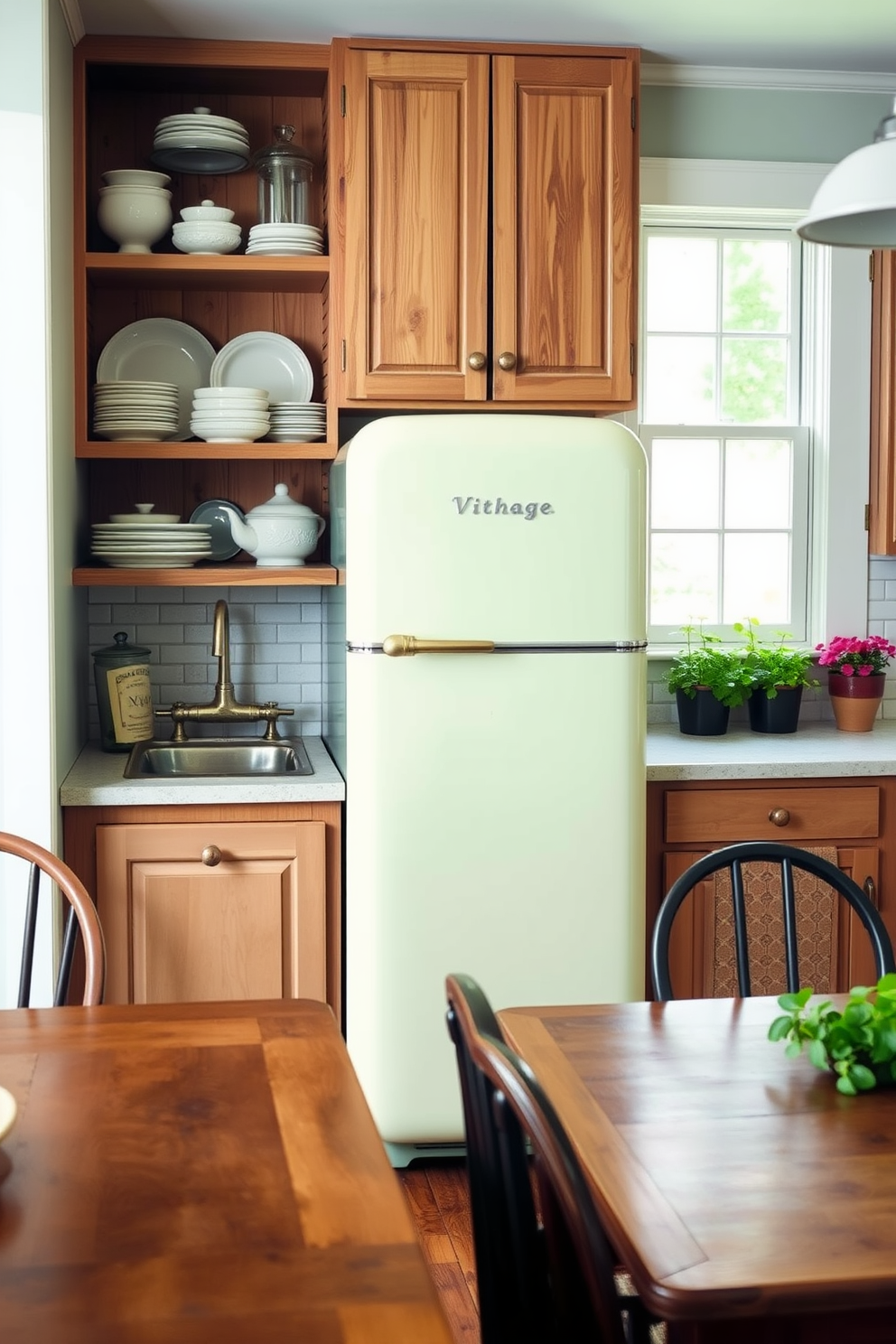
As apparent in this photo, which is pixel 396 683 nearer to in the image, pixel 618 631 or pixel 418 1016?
pixel 618 631

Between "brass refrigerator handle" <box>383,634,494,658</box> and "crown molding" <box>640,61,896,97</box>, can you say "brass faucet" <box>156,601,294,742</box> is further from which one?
"crown molding" <box>640,61,896,97</box>

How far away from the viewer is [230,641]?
3678 millimetres

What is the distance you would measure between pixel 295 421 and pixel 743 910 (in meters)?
1.82

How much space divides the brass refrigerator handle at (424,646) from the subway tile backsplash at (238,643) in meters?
0.92

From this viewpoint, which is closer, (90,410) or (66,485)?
(66,485)

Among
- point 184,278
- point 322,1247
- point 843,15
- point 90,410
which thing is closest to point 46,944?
point 90,410

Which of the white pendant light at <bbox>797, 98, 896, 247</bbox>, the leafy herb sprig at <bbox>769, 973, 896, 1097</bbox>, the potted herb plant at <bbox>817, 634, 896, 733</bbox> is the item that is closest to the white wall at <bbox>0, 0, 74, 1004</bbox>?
the white pendant light at <bbox>797, 98, 896, 247</bbox>

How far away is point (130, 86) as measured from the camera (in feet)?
11.3

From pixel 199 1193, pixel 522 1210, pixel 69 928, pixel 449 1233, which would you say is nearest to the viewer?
pixel 522 1210

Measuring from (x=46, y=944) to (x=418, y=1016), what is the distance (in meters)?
0.76

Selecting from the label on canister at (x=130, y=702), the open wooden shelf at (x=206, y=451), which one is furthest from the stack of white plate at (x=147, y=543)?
the label on canister at (x=130, y=702)

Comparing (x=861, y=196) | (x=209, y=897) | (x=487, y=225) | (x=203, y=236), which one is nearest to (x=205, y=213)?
(x=203, y=236)

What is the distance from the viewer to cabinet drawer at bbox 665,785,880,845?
316 cm

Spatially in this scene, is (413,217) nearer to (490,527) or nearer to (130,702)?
(490,527)
